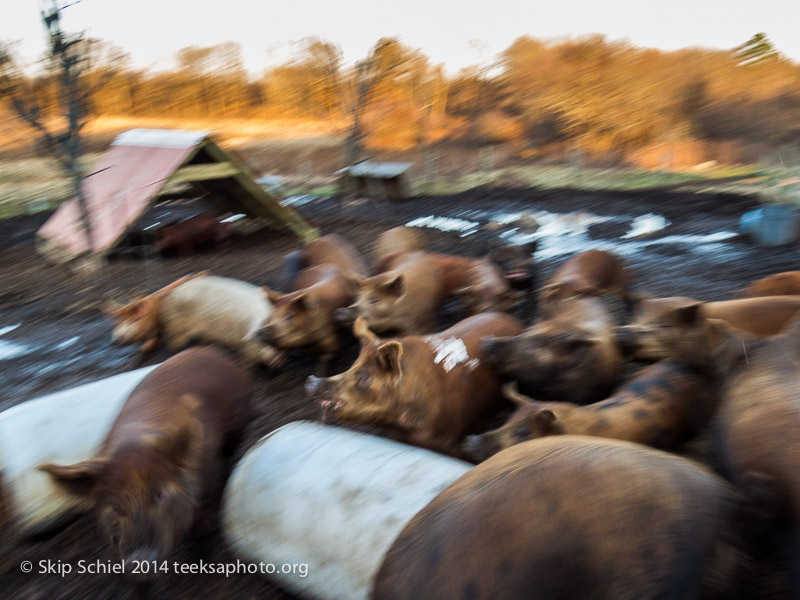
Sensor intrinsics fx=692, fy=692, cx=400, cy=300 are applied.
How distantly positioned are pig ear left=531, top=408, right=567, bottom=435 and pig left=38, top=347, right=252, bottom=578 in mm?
1234

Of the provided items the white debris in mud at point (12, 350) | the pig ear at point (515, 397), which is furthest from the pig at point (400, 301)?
the white debris in mud at point (12, 350)

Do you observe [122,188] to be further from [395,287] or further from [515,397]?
[515,397]

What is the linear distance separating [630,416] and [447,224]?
6.07m

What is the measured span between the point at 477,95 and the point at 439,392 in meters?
15.0

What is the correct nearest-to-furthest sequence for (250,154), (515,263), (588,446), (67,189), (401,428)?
(588,446) → (401,428) → (515,263) → (67,189) → (250,154)

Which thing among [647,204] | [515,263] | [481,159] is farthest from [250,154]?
[515,263]

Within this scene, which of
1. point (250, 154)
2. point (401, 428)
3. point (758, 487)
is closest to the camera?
point (758, 487)

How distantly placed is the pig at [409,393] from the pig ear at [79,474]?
95 centimetres

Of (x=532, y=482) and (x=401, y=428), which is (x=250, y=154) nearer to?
(x=401, y=428)

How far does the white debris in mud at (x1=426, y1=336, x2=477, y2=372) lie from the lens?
3143 millimetres

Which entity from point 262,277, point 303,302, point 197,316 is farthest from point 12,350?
point 303,302

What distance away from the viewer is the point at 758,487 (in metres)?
1.93

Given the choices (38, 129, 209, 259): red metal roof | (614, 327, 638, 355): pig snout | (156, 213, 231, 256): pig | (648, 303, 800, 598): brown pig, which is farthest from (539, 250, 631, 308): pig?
(156, 213, 231, 256): pig

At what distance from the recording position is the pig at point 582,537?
5.08ft
